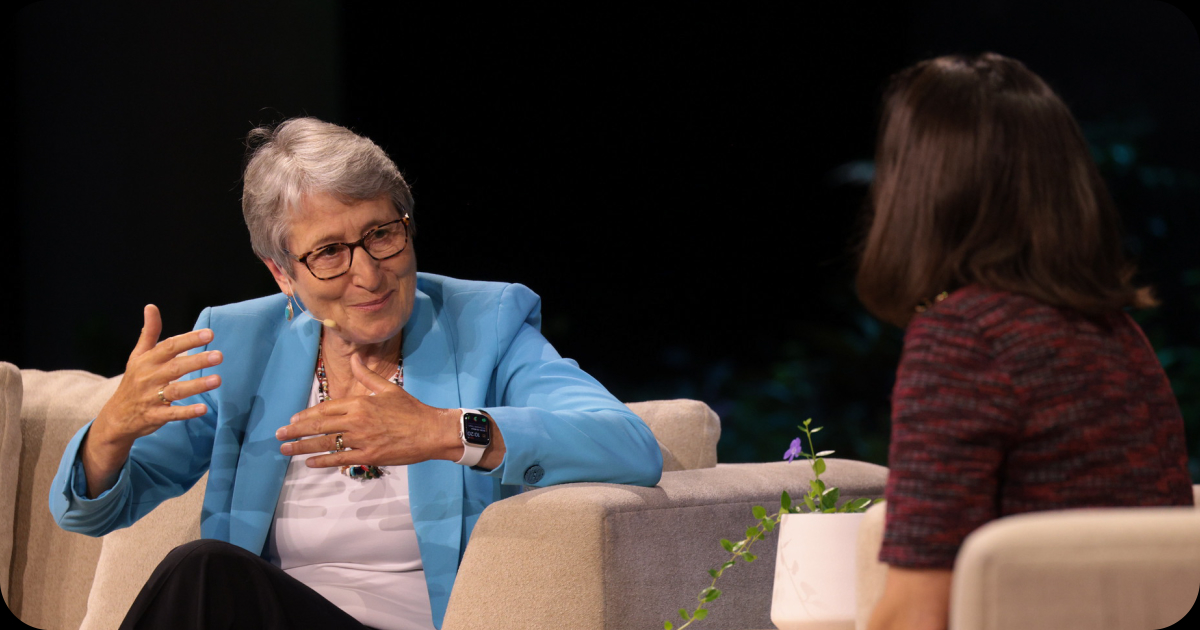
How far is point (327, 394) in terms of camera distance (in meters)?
1.90

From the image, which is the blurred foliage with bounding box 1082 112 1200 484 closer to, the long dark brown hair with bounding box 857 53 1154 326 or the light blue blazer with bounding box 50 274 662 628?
the light blue blazer with bounding box 50 274 662 628

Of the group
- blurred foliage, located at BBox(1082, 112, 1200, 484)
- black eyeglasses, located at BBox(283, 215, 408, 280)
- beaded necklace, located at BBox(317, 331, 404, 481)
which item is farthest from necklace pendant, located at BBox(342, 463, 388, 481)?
blurred foliage, located at BBox(1082, 112, 1200, 484)

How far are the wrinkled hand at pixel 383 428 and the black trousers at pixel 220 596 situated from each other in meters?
0.18

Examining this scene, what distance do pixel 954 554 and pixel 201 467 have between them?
58.8 inches

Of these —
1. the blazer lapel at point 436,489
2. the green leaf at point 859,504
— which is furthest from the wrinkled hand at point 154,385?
the green leaf at point 859,504

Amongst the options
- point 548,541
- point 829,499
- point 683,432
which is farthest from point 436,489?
point 829,499

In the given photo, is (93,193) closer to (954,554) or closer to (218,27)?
(218,27)

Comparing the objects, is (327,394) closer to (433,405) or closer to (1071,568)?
(433,405)

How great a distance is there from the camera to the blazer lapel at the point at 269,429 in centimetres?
179

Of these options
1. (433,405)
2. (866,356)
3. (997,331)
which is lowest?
(866,356)

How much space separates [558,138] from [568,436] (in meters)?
2.26

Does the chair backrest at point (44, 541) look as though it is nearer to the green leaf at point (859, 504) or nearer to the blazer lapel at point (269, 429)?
the blazer lapel at point (269, 429)

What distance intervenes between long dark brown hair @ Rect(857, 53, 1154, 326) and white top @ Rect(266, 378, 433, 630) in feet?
3.38

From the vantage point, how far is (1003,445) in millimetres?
872
